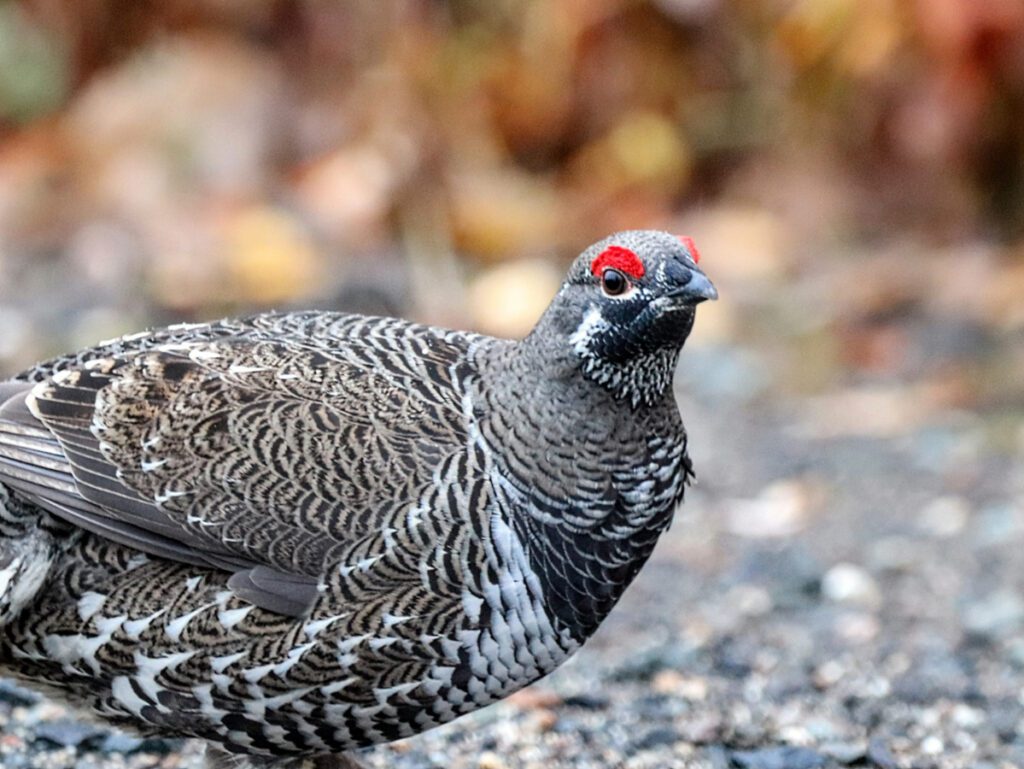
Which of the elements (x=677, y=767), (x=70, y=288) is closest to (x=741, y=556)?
(x=677, y=767)

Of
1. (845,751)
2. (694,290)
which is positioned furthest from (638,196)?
(694,290)

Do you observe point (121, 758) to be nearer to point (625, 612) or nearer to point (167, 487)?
point (167, 487)

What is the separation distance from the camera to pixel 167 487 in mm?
4141

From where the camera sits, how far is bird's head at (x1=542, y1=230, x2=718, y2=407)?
3.98 metres

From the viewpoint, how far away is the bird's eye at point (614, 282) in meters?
4.05

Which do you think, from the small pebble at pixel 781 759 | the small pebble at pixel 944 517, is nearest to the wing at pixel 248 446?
the small pebble at pixel 781 759

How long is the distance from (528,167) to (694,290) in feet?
21.7

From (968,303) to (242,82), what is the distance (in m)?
4.69

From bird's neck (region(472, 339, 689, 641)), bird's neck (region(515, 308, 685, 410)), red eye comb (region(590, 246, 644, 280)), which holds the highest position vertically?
red eye comb (region(590, 246, 644, 280))

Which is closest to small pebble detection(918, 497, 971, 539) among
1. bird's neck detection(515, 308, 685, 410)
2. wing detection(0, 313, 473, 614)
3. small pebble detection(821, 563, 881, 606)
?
small pebble detection(821, 563, 881, 606)

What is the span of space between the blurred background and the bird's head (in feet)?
8.88

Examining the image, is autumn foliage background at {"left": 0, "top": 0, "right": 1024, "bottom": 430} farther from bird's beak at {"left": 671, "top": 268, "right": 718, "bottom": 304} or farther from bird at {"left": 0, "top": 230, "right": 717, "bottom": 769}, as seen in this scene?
bird's beak at {"left": 671, "top": 268, "right": 718, "bottom": 304}

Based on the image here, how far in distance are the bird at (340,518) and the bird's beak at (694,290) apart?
0.03ft

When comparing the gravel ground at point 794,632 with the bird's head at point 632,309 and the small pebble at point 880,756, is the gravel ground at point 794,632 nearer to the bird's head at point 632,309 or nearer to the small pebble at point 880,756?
the small pebble at point 880,756
